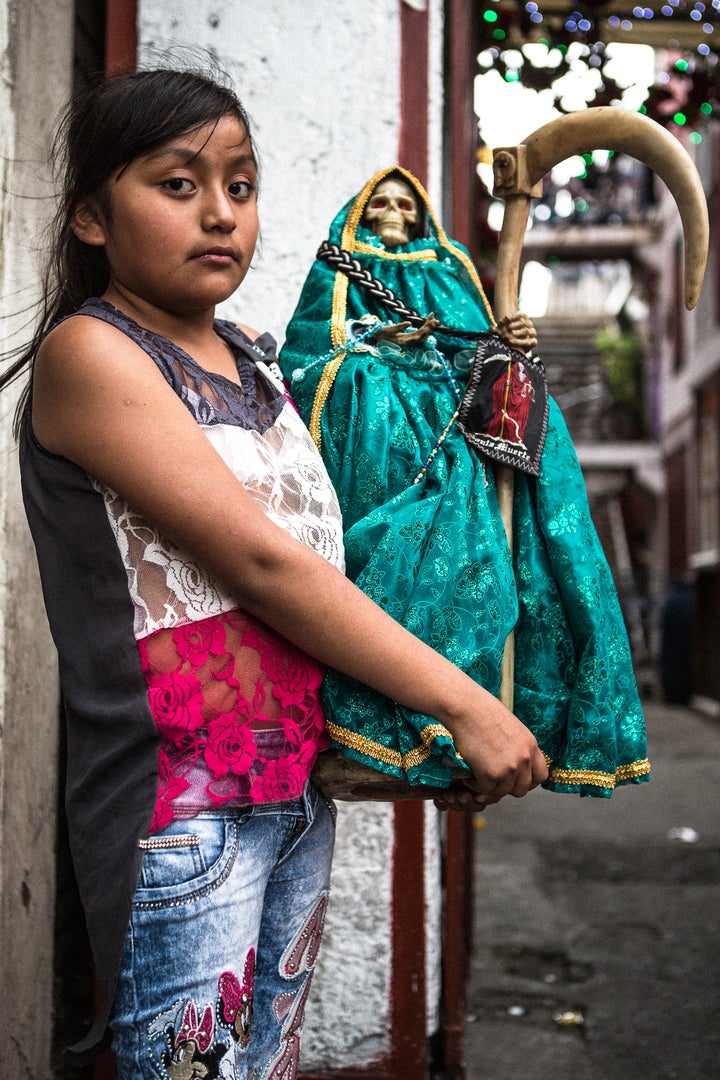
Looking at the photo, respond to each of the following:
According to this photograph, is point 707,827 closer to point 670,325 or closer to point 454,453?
point 454,453

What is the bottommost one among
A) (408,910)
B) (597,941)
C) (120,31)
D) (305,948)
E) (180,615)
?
(597,941)

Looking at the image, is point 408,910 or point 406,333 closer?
point 406,333

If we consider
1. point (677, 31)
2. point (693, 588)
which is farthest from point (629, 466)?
point (677, 31)

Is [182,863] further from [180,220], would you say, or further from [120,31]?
[120,31]

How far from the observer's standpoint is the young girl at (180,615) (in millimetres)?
1278

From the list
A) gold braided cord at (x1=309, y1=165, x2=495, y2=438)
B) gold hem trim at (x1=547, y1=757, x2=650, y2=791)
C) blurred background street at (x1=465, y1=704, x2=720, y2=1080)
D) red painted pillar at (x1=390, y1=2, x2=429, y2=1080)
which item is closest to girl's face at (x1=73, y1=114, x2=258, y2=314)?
gold braided cord at (x1=309, y1=165, x2=495, y2=438)

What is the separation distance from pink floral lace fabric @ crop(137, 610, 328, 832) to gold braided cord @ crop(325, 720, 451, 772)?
0.05m

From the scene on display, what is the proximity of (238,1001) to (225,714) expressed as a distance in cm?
36

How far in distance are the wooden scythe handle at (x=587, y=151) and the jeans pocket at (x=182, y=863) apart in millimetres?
495

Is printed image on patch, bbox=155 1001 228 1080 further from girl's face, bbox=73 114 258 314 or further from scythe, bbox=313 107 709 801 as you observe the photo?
girl's face, bbox=73 114 258 314

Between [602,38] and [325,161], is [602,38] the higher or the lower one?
the higher one

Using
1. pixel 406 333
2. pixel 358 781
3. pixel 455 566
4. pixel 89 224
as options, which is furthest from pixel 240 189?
pixel 358 781

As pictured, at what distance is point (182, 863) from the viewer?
128 centimetres

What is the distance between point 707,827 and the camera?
249 inches
